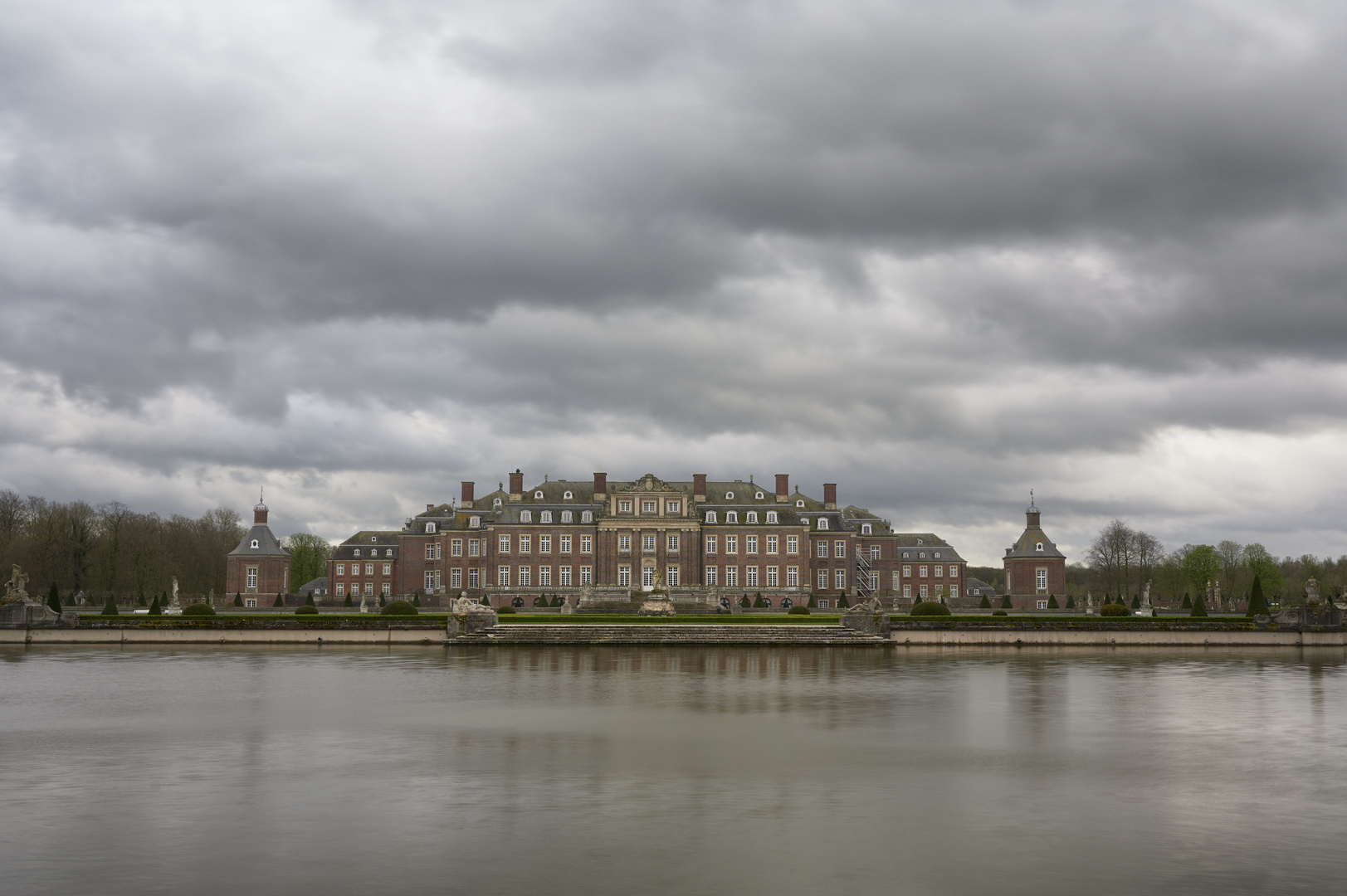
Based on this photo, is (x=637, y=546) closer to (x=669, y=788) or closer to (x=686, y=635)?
(x=686, y=635)

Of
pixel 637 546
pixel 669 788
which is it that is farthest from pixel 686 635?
pixel 637 546

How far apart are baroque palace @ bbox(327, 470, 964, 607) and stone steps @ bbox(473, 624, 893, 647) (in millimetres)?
31265

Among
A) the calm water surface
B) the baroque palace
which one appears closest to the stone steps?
the calm water surface

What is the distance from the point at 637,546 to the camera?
7869 cm

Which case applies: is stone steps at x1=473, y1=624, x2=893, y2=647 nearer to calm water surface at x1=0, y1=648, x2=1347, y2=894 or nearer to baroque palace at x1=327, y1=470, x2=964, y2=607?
calm water surface at x1=0, y1=648, x2=1347, y2=894

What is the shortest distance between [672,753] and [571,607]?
57666mm

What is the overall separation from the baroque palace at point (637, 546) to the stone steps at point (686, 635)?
31265mm

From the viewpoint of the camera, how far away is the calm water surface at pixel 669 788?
9.86m

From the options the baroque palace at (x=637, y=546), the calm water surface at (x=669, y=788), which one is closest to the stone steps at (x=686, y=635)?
the calm water surface at (x=669, y=788)

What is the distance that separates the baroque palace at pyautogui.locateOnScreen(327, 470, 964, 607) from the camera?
78.6m

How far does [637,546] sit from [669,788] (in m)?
65.4

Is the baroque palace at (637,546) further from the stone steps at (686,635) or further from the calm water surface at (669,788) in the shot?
the calm water surface at (669,788)

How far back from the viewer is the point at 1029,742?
1720 cm

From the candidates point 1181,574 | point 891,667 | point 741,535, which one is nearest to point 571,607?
point 741,535
